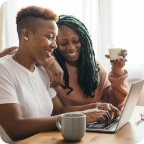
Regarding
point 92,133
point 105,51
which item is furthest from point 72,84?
point 105,51

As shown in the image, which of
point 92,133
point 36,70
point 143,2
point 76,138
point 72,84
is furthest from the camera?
point 143,2

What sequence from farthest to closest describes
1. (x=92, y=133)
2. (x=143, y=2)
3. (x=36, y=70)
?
(x=143, y=2)
(x=36, y=70)
(x=92, y=133)

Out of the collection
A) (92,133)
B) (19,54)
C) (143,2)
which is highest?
(143,2)

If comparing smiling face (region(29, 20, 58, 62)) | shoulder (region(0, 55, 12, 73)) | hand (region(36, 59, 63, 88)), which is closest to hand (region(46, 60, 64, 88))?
hand (region(36, 59, 63, 88))

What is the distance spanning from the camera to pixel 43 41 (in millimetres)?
1421

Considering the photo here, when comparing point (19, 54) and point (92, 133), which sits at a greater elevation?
point (19, 54)

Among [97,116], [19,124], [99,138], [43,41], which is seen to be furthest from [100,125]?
[43,41]

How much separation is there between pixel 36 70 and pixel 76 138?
581 millimetres

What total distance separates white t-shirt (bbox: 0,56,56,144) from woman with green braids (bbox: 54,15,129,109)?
25cm

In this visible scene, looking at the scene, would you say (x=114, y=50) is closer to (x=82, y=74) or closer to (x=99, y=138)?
(x=82, y=74)

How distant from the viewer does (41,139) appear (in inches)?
43.0

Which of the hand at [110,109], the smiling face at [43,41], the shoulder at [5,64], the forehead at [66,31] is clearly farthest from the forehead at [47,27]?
the hand at [110,109]

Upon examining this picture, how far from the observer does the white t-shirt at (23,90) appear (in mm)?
1290

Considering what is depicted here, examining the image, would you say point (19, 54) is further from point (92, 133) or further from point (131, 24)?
point (131, 24)
